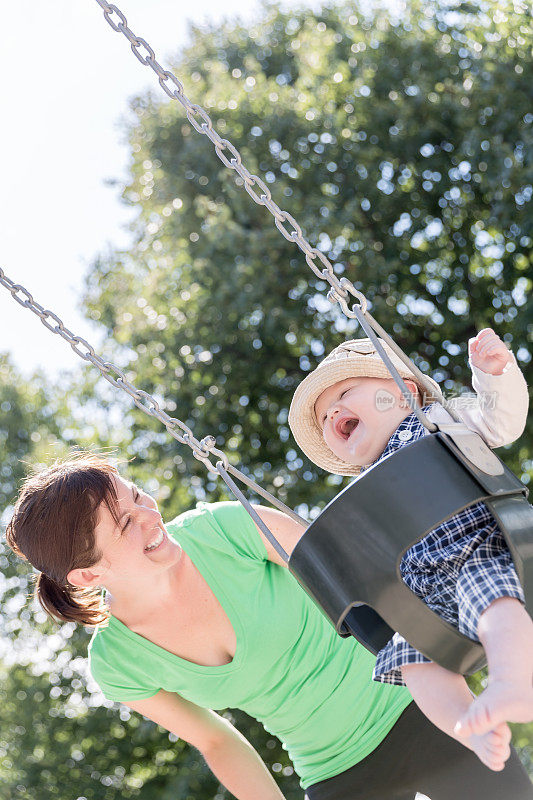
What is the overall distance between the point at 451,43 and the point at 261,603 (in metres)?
6.38

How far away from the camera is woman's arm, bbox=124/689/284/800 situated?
2146mm

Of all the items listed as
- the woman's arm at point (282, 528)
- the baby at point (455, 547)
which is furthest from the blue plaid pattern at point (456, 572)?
the woman's arm at point (282, 528)

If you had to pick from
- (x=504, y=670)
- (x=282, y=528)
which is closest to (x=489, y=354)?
(x=504, y=670)

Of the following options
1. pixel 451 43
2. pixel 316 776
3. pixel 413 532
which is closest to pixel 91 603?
pixel 316 776

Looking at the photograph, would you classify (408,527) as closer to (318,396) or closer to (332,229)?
(318,396)

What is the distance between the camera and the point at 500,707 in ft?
4.03

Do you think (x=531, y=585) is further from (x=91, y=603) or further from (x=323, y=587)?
(x=91, y=603)

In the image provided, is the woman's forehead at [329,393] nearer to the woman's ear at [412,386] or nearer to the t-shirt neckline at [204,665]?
the woman's ear at [412,386]

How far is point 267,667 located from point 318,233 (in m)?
4.86

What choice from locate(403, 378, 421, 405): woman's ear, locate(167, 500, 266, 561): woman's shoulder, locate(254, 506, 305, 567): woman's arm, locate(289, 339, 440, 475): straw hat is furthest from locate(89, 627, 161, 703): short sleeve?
A: locate(403, 378, 421, 405): woman's ear

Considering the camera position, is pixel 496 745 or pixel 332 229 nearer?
pixel 496 745

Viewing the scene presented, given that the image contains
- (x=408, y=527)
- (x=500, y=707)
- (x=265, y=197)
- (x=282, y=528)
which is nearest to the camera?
(x=500, y=707)

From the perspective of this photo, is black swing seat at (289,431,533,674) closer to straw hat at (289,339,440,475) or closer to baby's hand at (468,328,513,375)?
baby's hand at (468,328,513,375)

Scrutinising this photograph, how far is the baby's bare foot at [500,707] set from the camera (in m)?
1.23
